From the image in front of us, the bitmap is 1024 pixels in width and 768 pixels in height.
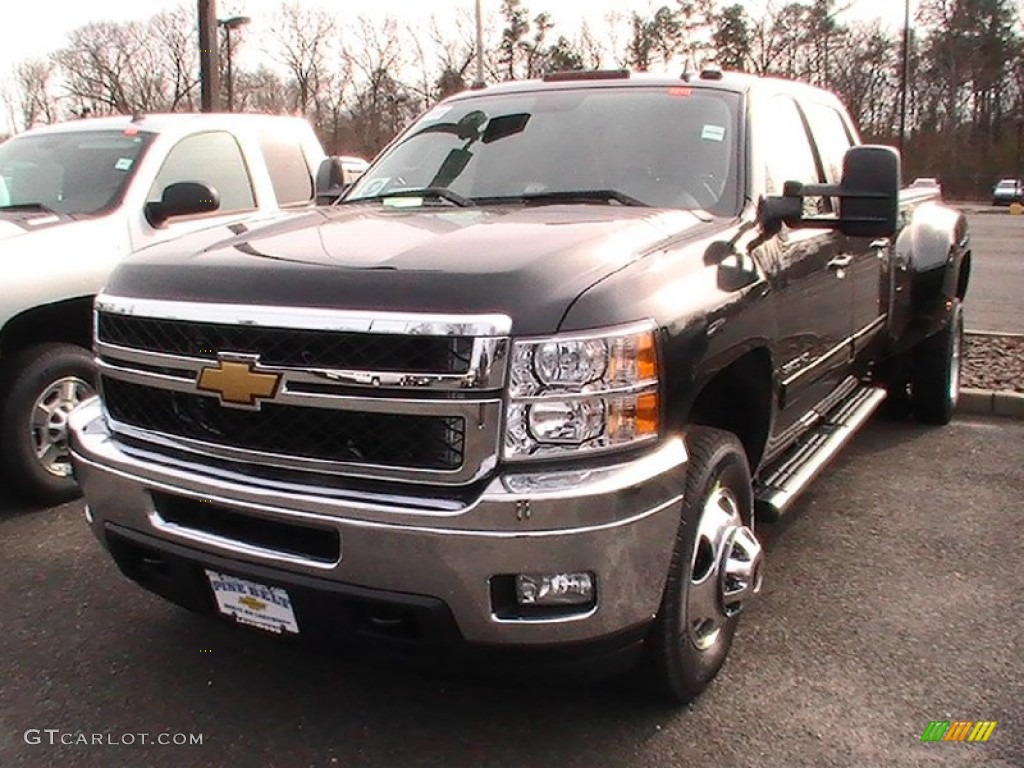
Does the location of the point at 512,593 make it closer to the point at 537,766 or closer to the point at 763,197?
the point at 537,766

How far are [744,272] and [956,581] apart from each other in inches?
69.3

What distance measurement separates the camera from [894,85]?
6122cm

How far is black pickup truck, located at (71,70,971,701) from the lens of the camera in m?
2.44

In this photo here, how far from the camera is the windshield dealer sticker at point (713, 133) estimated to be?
3.74 m

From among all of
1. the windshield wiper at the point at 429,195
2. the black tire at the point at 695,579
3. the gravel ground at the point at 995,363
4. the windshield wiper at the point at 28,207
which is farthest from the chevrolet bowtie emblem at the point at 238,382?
the gravel ground at the point at 995,363

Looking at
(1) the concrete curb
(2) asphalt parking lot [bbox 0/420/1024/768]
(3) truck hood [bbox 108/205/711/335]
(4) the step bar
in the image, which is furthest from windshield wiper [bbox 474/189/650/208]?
(1) the concrete curb

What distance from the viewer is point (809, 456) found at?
4340 millimetres

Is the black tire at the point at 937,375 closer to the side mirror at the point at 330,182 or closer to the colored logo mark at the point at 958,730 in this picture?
the colored logo mark at the point at 958,730

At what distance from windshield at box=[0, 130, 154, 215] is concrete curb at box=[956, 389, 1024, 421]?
18.1 feet

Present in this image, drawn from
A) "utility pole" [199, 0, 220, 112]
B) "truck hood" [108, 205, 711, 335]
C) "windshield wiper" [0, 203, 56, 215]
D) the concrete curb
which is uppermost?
"utility pole" [199, 0, 220, 112]

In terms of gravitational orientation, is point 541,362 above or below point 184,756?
above

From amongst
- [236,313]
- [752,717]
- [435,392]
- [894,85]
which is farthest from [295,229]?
[894,85]

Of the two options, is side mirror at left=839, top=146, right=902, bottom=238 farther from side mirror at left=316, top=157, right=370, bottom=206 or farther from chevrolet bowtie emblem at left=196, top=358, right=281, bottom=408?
side mirror at left=316, top=157, right=370, bottom=206

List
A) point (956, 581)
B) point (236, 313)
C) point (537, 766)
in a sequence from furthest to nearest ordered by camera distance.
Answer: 1. point (956, 581)
2. point (537, 766)
3. point (236, 313)
